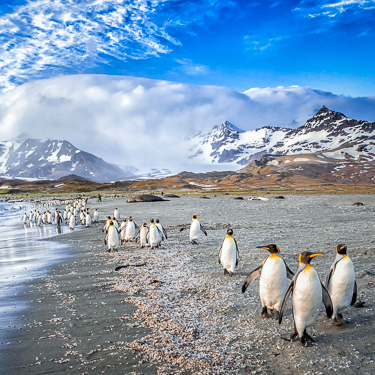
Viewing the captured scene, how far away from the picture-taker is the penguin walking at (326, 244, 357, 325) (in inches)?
179

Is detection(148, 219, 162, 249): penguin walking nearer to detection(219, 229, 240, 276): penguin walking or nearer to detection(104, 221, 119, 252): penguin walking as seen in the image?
detection(104, 221, 119, 252): penguin walking

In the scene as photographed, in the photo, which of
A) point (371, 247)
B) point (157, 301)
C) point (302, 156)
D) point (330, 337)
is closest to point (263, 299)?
point (330, 337)

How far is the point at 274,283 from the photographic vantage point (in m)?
4.82

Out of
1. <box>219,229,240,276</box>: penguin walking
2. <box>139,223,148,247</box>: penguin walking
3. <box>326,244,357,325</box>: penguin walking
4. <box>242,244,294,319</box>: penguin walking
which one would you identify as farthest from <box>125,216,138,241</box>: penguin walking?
<box>326,244,357,325</box>: penguin walking

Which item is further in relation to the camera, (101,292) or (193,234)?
(193,234)

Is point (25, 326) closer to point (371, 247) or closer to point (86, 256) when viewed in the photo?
point (86, 256)

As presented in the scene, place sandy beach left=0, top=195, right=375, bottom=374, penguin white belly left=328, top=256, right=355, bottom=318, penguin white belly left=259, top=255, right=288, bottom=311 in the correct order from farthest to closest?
penguin white belly left=259, top=255, right=288, bottom=311 < penguin white belly left=328, top=256, right=355, bottom=318 < sandy beach left=0, top=195, right=375, bottom=374

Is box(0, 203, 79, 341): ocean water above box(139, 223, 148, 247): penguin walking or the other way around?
the other way around

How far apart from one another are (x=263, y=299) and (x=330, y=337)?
1.07 meters

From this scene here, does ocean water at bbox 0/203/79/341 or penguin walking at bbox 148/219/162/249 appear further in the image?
penguin walking at bbox 148/219/162/249

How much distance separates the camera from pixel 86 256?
1000cm

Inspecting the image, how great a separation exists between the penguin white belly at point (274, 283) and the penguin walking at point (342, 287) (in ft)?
2.32

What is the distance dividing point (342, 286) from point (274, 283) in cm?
96

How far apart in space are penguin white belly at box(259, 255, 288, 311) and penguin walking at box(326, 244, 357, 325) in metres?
0.71
